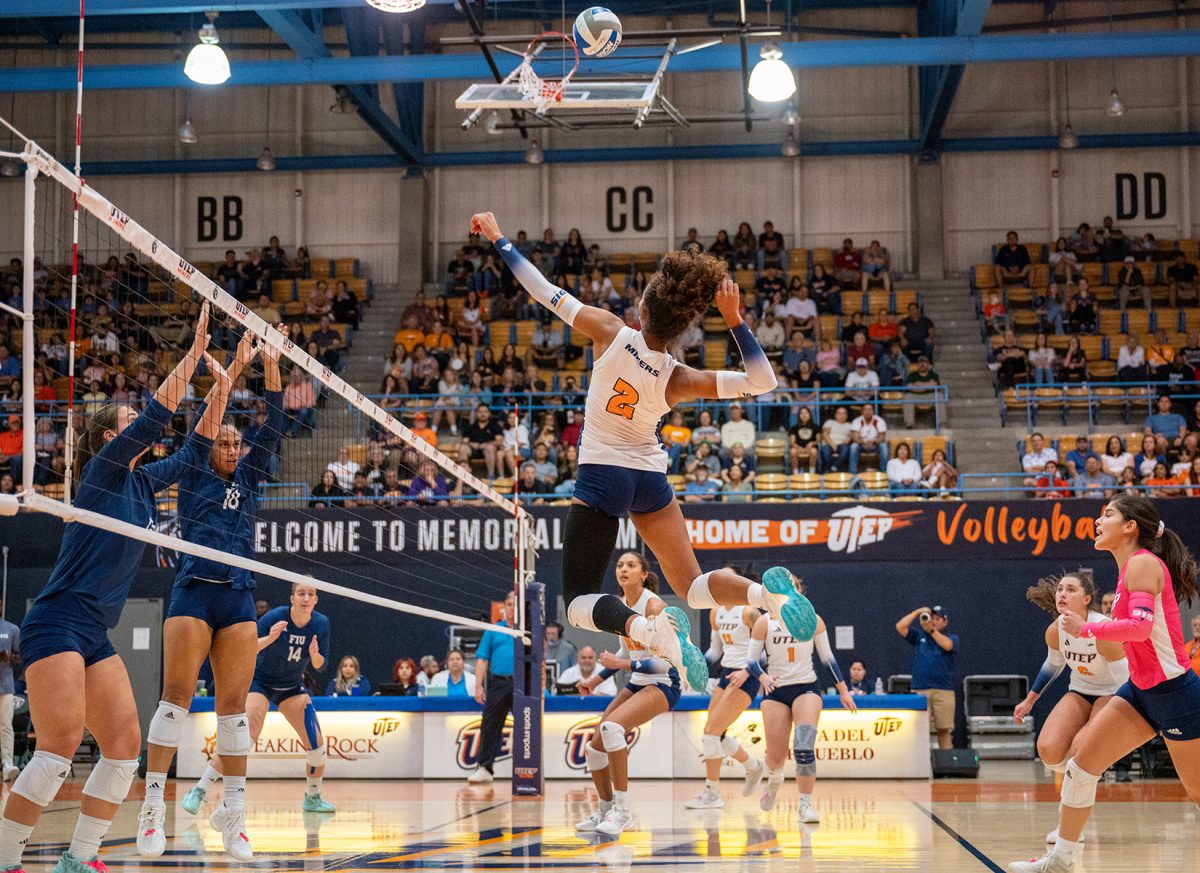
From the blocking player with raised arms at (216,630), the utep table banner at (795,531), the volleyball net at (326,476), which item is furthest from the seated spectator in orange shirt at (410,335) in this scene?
the blocking player with raised arms at (216,630)

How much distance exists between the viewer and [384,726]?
16.2 meters

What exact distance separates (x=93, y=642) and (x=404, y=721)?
33.0 feet

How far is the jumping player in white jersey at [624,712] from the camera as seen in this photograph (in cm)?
1009

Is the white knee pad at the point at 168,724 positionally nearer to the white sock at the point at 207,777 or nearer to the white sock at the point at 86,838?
the white sock at the point at 86,838

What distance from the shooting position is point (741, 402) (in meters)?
22.2

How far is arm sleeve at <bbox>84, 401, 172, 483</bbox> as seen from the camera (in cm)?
654

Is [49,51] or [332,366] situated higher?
[49,51]

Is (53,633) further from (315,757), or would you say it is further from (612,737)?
(315,757)

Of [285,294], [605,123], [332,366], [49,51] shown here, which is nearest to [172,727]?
[605,123]

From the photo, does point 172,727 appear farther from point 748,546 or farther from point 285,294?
point 285,294

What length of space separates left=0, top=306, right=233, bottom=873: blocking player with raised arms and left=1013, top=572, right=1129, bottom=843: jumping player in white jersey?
19.3 ft

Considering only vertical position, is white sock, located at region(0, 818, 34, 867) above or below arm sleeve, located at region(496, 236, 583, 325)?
below

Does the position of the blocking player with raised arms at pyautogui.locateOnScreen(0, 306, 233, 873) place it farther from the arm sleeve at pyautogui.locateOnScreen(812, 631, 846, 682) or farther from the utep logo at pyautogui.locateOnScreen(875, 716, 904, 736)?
the utep logo at pyautogui.locateOnScreen(875, 716, 904, 736)

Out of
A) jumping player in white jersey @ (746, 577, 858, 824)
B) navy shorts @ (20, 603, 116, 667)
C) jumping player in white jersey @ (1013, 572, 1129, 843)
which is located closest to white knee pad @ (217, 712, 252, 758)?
navy shorts @ (20, 603, 116, 667)
